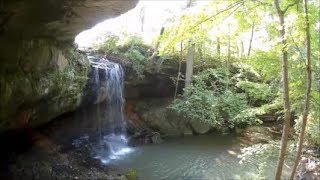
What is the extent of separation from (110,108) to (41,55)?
6.70 metres

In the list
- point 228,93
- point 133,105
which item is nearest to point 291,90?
point 228,93

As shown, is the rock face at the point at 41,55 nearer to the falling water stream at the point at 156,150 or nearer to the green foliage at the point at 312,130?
the falling water stream at the point at 156,150

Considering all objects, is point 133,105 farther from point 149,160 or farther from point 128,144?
point 149,160

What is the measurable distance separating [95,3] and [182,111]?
1137 centimetres

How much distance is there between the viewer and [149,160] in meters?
12.8

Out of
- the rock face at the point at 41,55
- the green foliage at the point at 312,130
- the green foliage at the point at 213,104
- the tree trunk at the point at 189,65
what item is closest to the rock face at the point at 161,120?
the green foliage at the point at 213,104

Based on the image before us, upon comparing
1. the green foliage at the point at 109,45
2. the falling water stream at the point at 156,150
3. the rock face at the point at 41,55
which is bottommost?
the falling water stream at the point at 156,150

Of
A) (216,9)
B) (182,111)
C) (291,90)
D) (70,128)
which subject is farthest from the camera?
(182,111)

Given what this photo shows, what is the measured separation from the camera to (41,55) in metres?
9.03

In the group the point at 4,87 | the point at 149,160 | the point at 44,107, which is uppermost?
the point at 4,87

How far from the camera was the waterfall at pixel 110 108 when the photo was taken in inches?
548

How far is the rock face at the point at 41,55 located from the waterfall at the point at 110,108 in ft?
6.59

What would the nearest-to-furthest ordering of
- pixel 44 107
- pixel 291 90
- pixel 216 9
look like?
pixel 216 9 → pixel 291 90 → pixel 44 107

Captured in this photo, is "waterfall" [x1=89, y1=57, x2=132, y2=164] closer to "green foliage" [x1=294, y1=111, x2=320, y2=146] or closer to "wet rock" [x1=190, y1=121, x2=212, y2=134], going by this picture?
"wet rock" [x1=190, y1=121, x2=212, y2=134]
